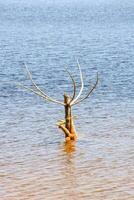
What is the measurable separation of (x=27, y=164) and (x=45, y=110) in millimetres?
10216

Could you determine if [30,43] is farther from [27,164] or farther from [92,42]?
[27,164]

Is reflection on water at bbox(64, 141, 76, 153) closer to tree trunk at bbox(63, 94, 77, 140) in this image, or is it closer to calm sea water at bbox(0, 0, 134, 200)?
calm sea water at bbox(0, 0, 134, 200)

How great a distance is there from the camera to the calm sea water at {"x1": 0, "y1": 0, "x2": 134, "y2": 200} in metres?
22.8

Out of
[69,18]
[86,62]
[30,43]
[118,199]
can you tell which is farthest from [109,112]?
[69,18]

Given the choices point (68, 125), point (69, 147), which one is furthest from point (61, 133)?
point (69, 147)

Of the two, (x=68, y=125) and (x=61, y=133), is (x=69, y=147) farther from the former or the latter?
(x=61, y=133)

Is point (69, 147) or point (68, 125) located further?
point (68, 125)

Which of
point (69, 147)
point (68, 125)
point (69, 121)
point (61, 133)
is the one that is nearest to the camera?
point (69, 147)

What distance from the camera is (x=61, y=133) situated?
3016 cm

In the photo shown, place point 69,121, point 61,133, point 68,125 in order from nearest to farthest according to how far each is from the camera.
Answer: point 69,121, point 68,125, point 61,133

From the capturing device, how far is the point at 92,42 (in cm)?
7500

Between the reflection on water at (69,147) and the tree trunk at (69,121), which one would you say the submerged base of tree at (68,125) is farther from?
the reflection on water at (69,147)

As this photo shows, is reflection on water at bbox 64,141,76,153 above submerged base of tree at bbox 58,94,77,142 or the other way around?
the other way around

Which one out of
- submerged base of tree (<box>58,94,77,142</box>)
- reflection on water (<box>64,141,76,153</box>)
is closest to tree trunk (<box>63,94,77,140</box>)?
submerged base of tree (<box>58,94,77,142</box>)
